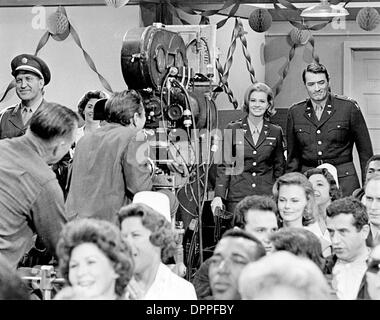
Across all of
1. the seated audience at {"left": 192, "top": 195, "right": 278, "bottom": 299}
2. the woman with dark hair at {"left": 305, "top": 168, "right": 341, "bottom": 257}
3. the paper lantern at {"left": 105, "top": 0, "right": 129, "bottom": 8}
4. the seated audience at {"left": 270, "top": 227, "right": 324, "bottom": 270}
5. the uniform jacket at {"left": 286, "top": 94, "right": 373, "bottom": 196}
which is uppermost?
the paper lantern at {"left": 105, "top": 0, "right": 129, "bottom": 8}

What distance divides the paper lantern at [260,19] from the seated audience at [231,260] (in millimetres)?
2301

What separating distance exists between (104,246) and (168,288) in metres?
0.20

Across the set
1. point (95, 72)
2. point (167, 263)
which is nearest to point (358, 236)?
point (167, 263)

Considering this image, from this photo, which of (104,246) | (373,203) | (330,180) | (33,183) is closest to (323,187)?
(330,180)

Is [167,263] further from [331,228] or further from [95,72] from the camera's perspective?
[95,72]

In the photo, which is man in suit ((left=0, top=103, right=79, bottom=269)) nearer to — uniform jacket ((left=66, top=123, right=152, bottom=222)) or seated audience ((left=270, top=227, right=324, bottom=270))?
uniform jacket ((left=66, top=123, right=152, bottom=222))

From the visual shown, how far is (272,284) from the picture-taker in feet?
2.64

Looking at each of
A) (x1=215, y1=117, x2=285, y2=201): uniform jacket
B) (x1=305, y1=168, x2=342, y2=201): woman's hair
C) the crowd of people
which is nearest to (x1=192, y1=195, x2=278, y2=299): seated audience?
the crowd of people

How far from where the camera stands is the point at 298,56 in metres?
3.59

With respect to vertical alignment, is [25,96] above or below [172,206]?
above

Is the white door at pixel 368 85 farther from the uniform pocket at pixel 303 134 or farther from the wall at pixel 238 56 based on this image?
the uniform pocket at pixel 303 134

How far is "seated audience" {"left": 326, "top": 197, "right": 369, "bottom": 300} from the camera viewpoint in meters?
1.20

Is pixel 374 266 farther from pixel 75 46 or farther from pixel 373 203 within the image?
pixel 75 46
